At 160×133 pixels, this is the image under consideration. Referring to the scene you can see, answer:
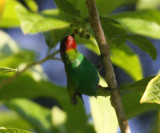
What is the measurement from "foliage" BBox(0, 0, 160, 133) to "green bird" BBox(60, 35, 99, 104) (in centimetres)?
6

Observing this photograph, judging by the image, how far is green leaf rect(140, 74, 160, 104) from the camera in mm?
750

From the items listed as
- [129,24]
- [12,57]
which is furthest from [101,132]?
[12,57]

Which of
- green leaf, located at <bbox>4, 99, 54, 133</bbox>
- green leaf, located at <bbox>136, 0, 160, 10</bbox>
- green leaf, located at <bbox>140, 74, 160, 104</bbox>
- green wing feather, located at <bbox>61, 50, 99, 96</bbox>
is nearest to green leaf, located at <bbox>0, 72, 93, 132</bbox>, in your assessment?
green leaf, located at <bbox>4, 99, 54, 133</bbox>

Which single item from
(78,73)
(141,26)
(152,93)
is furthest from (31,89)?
(152,93)

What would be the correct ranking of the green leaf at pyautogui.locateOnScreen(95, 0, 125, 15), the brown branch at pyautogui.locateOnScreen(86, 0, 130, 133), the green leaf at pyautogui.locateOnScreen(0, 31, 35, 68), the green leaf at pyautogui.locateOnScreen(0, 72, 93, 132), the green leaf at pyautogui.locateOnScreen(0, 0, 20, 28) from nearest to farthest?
the brown branch at pyautogui.locateOnScreen(86, 0, 130, 133)
the green leaf at pyautogui.locateOnScreen(95, 0, 125, 15)
the green leaf at pyautogui.locateOnScreen(0, 72, 93, 132)
the green leaf at pyautogui.locateOnScreen(0, 31, 35, 68)
the green leaf at pyautogui.locateOnScreen(0, 0, 20, 28)

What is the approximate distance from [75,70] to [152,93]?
0.43 m

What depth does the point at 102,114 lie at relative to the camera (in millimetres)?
1292

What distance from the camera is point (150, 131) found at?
138 cm

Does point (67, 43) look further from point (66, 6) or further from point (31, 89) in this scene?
point (31, 89)

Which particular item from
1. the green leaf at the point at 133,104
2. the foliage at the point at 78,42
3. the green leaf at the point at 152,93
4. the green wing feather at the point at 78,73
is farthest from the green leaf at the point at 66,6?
the green leaf at the point at 133,104

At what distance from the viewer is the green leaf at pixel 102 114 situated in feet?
4.22

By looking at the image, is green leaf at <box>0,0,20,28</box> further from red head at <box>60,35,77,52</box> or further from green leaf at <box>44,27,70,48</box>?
red head at <box>60,35,77,52</box>

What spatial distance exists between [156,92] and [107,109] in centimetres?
54

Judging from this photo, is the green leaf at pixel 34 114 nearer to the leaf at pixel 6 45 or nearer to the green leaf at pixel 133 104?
the leaf at pixel 6 45
